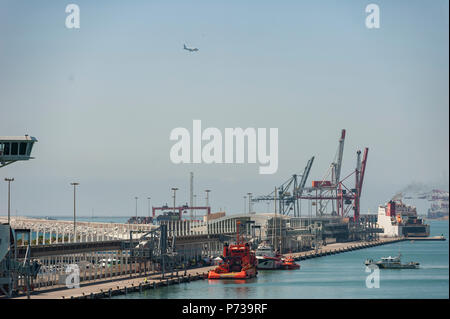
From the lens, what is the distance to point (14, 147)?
255 ft

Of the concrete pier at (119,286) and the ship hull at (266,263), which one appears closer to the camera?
the concrete pier at (119,286)

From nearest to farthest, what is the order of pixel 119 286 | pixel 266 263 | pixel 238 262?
pixel 119 286
pixel 238 262
pixel 266 263

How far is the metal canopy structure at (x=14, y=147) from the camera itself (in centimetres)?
7762

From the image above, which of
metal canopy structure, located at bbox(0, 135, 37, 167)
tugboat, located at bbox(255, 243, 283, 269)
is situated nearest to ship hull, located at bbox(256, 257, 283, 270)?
tugboat, located at bbox(255, 243, 283, 269)

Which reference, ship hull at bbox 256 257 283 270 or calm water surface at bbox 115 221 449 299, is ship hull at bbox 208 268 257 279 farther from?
ship hull at bbox 256 257 283 270

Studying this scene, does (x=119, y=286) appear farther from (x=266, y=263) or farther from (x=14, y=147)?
(x=266, y=263)

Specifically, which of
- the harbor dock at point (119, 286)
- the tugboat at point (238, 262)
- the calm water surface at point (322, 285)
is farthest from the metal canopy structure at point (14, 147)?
the tugboat at point (238, 262)

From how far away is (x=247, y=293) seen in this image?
310ft

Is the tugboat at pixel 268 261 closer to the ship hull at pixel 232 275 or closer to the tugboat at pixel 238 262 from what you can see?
the tugboat at pixel 238 262

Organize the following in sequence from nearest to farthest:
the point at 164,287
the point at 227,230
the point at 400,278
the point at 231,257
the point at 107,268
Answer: the point at 164,287 → the point at 107,268 → the point at 231,257 → the point at 400,278 → the point at 227,230

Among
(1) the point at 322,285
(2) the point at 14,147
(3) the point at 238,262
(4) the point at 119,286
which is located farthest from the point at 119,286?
(1) the point at 322,285
